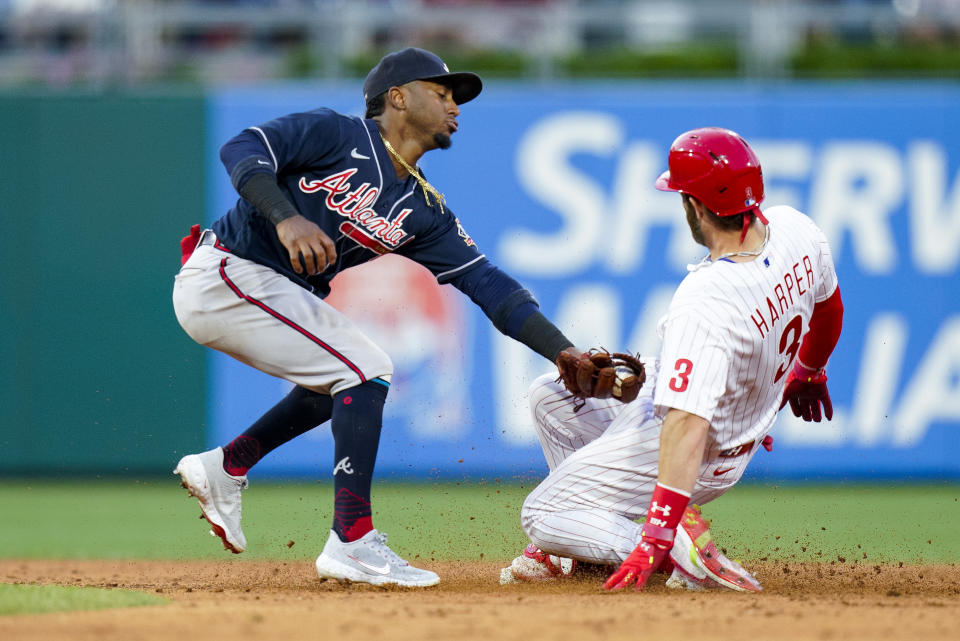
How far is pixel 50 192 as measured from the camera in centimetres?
886

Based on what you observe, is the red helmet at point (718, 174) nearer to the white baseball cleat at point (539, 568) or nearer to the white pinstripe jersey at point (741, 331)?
the white pinstripe jersey at point (741, 331)

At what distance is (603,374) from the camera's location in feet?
14.1

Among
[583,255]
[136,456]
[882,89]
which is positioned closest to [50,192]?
[136,456]

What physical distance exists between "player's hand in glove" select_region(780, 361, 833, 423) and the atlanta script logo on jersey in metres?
1.70

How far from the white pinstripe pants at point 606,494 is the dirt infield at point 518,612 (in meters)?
0.16

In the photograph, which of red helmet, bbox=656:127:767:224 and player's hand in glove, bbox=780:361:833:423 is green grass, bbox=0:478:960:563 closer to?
player's hand in glove, bbox=780:361:833:423

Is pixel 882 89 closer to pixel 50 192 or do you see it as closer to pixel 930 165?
pixel 930 165

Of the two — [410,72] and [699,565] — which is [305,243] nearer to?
[410,72]

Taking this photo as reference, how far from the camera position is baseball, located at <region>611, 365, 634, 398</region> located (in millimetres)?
4328

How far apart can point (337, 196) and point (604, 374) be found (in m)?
1.19

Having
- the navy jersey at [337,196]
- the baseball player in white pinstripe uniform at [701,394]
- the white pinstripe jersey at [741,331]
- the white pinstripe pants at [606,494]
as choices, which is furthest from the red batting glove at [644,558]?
the navy jersey at [337,196]

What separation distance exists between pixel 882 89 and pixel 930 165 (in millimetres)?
673

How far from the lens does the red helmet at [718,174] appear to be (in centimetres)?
414

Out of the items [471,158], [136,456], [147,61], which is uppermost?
[147,61]
